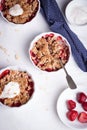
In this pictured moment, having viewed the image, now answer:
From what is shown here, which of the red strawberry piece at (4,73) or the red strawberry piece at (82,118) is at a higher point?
the red strawberry piece at (4,73)

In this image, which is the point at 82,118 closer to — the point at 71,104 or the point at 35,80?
the point at 71,104

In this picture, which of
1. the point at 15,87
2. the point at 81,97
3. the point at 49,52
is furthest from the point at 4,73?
the point at 81,97

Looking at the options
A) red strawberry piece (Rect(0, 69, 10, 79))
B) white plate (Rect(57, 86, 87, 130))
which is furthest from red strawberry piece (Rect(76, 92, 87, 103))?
red strawberry piece (Rect(0, 69, 10, 79))

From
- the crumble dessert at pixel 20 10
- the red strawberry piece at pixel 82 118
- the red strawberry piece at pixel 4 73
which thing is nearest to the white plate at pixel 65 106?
the red strawberry piece at pixel 82 118

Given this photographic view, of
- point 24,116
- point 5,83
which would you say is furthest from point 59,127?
point 5,83

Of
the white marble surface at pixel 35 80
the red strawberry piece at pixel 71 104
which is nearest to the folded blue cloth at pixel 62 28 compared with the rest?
the white marble surface at pixel 35 80

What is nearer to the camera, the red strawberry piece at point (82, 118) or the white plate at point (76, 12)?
the red strawberry piece at point (82, 118)

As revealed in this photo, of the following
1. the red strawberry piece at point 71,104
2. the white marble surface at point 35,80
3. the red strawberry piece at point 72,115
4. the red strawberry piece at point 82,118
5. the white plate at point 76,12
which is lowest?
the red strawberry piece at point 82,118

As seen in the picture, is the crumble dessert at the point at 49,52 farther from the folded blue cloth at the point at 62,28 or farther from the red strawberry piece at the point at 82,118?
the red strawberry piece at the point at 82,118
